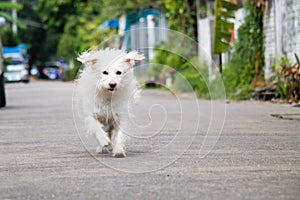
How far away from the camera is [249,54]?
79.9 feet

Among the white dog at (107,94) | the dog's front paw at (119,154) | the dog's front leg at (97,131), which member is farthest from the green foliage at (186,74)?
the dog's front paw at (119,154)

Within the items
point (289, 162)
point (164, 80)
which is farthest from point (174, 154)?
point (164, 80)

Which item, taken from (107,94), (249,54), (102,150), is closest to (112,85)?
(107,94)

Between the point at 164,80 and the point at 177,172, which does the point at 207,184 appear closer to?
the point at 177,172

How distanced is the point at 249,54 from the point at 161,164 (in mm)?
16183

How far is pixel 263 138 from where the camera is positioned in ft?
37.4

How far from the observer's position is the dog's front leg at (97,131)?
9164 mm

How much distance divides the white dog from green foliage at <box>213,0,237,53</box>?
54.6ft

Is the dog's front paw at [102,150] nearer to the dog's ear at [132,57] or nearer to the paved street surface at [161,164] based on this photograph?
the paved street surface at [161,164]

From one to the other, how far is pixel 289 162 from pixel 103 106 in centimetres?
214

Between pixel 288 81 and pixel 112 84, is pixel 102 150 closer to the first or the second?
pixel 112 84

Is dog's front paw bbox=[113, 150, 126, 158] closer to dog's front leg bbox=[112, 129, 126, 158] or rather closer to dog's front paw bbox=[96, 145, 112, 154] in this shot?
dog's front leg bbox=[112, 129, 126, 158]

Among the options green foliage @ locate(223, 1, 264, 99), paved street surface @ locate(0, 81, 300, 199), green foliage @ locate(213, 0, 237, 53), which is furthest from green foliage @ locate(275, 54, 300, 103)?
paved street surface @ locate(0, 81, 300, 199)

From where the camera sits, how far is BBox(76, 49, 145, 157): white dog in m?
9.09
